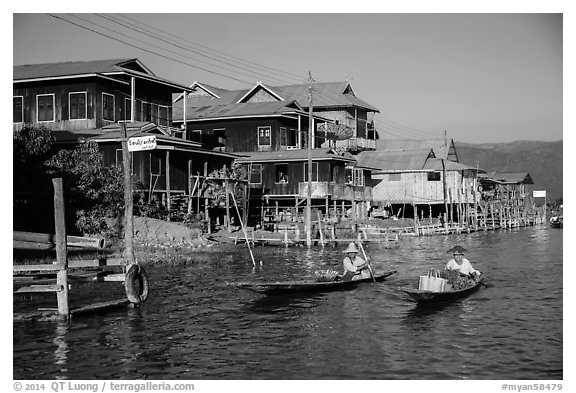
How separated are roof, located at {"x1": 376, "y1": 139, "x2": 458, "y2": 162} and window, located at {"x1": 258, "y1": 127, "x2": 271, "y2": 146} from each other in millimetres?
23550

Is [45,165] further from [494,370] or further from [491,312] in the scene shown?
[494,370]

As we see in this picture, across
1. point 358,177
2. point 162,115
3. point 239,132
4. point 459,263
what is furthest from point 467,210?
point 459,263

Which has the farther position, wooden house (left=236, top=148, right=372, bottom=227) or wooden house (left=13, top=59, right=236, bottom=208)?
wooden house (left=236, top=148, right=372, bottom=227)

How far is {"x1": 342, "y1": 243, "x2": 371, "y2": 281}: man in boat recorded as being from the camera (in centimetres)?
2447

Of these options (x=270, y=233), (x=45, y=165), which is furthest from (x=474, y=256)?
(x=45, y=165)

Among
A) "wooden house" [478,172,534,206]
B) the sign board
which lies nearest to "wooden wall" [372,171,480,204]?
"wooden house" [478,172,534,206]

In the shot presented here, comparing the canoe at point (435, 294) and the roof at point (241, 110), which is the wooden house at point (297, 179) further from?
the canoe at point (435, 294)

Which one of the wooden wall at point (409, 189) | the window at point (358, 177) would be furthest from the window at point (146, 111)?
the wooden wall at point (409, 189)

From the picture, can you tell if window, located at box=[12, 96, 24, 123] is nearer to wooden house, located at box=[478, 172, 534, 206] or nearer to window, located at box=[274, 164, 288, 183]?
window, located at box=[274, 164, 288, 183]

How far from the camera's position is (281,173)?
5119 cm

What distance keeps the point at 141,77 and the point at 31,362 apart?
29.0 metres

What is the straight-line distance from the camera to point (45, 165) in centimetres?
3095

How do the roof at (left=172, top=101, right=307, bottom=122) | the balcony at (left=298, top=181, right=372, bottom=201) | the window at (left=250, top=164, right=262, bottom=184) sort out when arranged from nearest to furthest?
the balcony at (left=298, top=181, right=372, bottom=201) < the window at (left=250, top=164, right=262, bottom=184) < the roof at (left=172, top=101, right=307, bottom=122)

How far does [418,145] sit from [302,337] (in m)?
59.3
